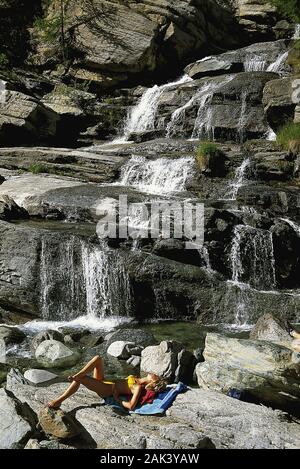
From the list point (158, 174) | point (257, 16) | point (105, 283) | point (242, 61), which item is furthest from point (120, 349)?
point (257, 16)

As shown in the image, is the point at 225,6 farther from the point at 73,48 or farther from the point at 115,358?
the point at 115,358

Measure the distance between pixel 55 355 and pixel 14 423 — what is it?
4.70 metres

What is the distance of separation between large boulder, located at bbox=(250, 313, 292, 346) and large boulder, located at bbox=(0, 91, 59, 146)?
59.2 ft

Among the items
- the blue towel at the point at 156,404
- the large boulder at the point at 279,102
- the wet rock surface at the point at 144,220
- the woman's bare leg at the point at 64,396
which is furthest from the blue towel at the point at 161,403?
the large boulder at the point at 279,102

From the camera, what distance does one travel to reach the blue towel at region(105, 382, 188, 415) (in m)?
7.46

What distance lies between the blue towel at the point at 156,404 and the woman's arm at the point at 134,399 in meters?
0.06

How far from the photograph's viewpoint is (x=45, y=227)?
1634 cm

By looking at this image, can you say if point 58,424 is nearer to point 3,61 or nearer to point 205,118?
point 205,118

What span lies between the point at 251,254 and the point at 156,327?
162 inches

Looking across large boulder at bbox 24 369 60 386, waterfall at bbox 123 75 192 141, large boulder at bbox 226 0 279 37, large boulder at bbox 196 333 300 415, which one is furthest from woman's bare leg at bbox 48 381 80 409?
large boulder at bbox 226 0 279 37

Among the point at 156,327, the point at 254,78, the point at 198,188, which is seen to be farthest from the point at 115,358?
the point at 254,78

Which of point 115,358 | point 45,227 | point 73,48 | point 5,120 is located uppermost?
point 73,48

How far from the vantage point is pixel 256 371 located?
316 inches

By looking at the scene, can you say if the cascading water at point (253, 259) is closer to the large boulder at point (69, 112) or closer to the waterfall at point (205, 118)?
the waterfall at point (205, 118)
